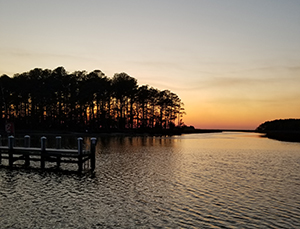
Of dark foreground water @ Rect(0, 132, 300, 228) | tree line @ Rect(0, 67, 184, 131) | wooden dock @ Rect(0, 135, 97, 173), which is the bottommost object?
dark foreground water @ Rect(0, 132, 300, 228)

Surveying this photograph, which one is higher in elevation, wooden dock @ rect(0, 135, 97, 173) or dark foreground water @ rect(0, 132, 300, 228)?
wooden dock @ rect(0, 135, 97, 173)

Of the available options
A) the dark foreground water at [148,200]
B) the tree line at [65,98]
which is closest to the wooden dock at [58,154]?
the dark foreground water at [148,200]

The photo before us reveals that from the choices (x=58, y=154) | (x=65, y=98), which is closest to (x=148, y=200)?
(x=58, y=154)

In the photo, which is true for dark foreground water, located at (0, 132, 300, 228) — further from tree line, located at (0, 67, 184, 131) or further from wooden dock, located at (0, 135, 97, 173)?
tree line, located at (0, 67, 184, 131)

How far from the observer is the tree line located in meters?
112

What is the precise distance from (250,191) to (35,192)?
14.9 metres

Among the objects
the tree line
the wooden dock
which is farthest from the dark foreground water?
the tree line

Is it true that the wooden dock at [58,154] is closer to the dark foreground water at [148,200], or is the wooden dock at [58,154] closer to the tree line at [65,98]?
the dark foreground water at [148,200]

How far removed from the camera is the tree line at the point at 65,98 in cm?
11200

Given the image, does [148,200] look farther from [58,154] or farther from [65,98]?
[65,98]

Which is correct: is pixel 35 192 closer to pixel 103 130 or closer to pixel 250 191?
pixel 250 191

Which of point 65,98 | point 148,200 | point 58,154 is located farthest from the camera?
point 65,98

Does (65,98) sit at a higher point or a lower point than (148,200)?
higher

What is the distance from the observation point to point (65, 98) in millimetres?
117812
